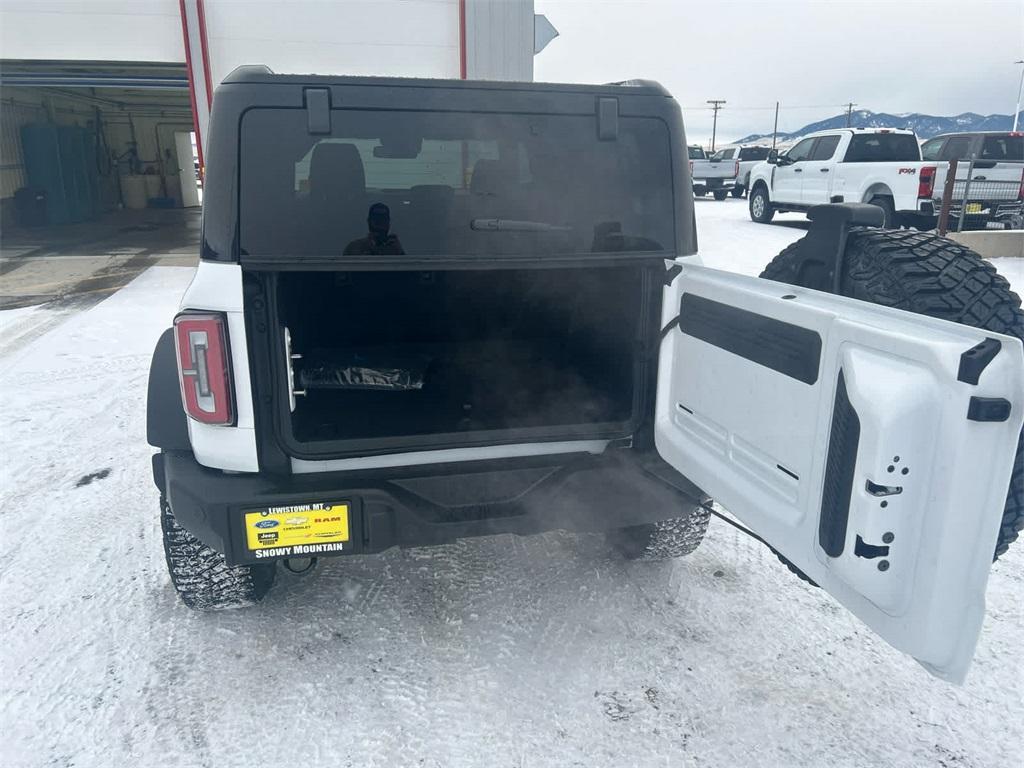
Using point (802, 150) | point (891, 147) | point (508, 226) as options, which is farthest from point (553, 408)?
point (802, 150)

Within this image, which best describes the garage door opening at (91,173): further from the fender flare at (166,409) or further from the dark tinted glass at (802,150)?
the dark tinted glass at (802,150)

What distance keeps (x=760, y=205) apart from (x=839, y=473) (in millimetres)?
16526

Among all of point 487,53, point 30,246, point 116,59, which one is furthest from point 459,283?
point 30,246

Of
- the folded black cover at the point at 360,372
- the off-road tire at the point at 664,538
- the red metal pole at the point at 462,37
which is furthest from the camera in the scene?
the red metal pole at the point at 462,37

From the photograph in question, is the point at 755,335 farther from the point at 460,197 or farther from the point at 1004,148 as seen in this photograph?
the point at 1004,148

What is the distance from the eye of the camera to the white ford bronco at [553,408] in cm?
A: 180

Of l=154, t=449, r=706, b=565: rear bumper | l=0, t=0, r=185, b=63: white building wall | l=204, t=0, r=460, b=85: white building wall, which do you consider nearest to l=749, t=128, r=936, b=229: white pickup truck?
l=204, t=0, r=460, b=85: white building wall

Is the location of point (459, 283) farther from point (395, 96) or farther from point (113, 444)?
point (113, 444)

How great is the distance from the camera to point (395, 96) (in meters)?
2.26

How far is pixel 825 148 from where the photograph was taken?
47.7ft

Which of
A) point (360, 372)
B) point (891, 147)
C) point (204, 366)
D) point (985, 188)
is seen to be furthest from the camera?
point (891, 147)

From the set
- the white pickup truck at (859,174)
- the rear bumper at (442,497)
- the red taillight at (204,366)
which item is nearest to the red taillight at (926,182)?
the white pickup truck at (859,174)

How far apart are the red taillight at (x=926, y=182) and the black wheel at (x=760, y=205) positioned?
167 inches

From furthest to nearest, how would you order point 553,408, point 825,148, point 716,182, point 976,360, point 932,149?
point 716,182
point 825,148
point 932,149
point 553,408
point 976,360
